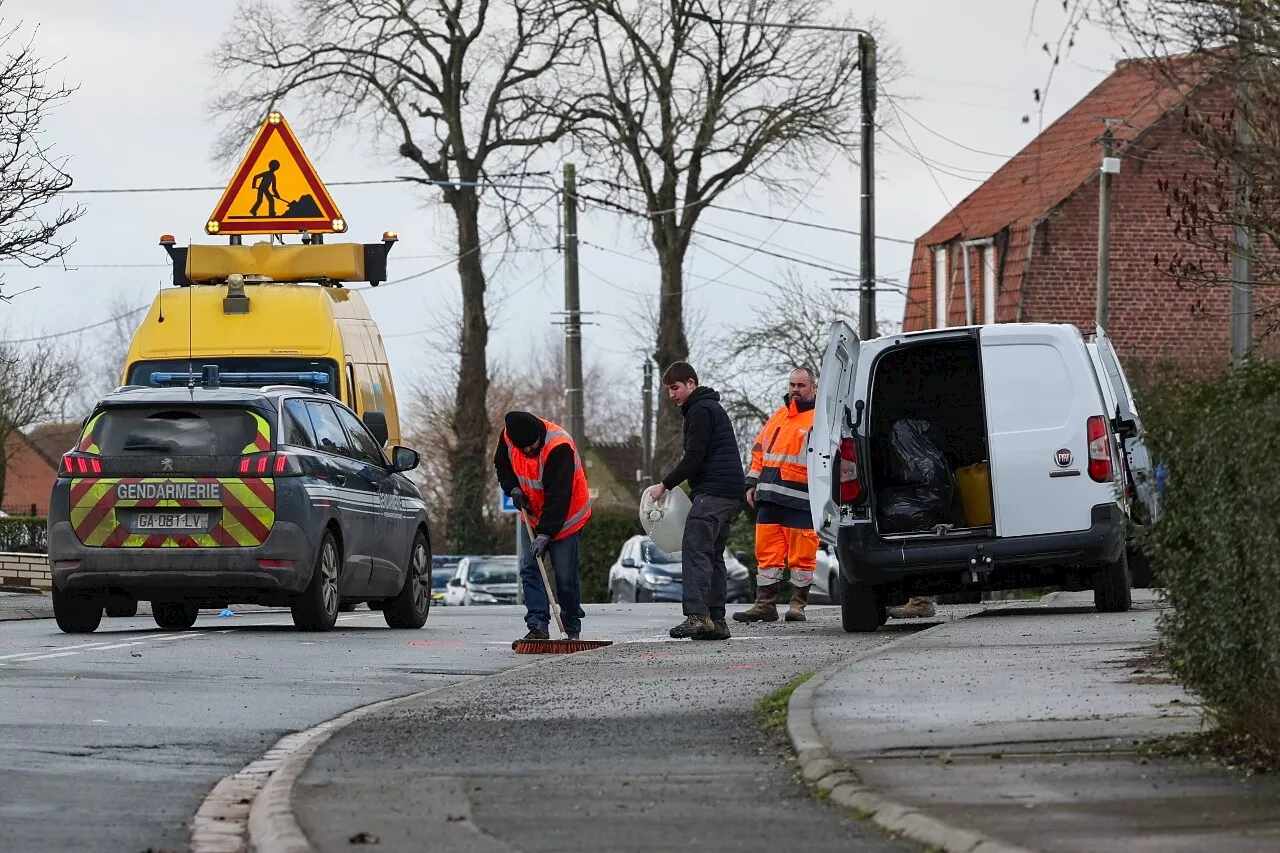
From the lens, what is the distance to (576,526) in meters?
15.1

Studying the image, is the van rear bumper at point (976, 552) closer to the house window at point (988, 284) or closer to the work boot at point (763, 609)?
the work boot at point (763, 609)

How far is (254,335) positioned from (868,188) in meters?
12.2

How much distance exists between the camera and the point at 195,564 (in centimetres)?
1608

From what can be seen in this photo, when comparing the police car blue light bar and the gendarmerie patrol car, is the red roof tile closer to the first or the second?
the police car blue light bar

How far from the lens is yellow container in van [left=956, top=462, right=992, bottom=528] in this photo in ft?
53.1

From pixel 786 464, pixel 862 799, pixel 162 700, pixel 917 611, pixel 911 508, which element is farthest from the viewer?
pixel 917 611

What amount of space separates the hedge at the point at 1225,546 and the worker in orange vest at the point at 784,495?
344 inches

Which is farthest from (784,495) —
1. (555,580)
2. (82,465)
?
(82,465)

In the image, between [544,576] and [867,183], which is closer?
[544,576]

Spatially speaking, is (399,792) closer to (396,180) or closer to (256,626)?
(256,626)

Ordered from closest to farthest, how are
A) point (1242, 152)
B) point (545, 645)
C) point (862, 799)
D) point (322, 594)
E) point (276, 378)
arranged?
point (862, 799) < point (1242, 152) < point (545, 645) < point (322, 594) < point (276, 378)

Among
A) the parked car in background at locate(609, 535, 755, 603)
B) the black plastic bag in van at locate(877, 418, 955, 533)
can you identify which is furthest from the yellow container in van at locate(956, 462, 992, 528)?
the parked car in background at locate(609, 535, 755, 603)

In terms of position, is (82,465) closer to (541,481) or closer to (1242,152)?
(541,481)

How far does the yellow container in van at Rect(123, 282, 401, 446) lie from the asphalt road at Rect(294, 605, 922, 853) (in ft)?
33.0
